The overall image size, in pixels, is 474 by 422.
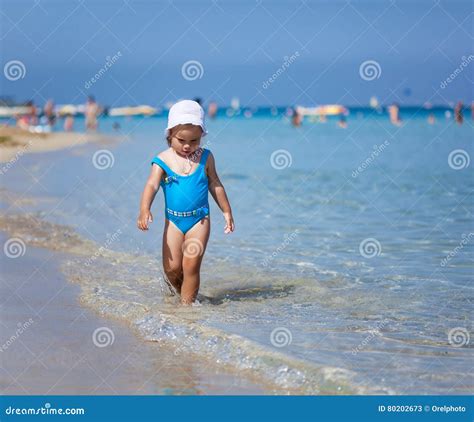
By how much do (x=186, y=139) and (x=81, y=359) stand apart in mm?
1917

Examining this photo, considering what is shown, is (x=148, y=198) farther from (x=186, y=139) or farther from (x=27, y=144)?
(x=27, y=144)

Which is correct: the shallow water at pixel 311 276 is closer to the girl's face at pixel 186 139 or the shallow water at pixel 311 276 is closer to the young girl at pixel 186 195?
the young girl at pixel 186 195

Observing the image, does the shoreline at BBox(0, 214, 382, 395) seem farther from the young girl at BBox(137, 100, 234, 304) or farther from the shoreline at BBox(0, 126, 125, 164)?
the shoreline at BBox(0, 126, 125, 164)

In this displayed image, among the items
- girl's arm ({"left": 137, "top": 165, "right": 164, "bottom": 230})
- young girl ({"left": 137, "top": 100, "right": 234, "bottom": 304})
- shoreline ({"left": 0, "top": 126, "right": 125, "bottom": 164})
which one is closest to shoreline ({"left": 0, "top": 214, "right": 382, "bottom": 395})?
young girl ({"left": 137, "top": 100, "right": 234, "bottom": 304})

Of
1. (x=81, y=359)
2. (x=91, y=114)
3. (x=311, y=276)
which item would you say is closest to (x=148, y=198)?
(x=81, y=359)

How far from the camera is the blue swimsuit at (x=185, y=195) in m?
6.23

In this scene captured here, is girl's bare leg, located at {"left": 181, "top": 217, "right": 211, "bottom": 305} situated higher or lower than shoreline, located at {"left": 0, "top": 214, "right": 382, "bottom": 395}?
higher

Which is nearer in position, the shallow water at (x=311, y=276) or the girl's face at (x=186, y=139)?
the shallow water at (x=311, y=276)

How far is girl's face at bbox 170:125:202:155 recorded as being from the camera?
610 centimetres

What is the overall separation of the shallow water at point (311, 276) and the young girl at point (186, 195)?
0.37 meters

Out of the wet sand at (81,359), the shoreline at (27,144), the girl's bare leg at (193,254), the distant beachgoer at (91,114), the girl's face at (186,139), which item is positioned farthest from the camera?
the distant beachgoer at (91,114)

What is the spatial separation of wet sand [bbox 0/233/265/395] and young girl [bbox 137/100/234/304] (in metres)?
0.74

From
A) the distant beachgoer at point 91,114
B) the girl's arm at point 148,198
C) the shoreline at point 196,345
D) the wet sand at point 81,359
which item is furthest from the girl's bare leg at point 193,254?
→ the distant beachgoer at point 91,114

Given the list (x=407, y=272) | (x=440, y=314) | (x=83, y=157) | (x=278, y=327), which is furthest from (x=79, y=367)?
(x=83, y=157)
